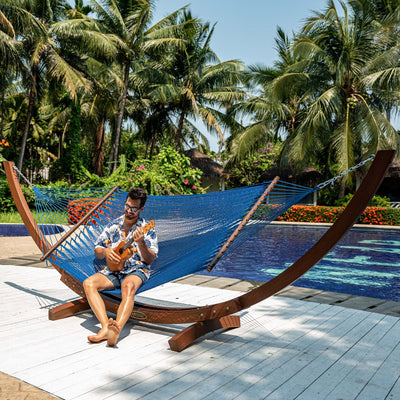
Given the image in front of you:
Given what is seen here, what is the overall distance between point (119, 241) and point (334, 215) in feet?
33.4

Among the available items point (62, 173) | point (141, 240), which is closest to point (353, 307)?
point (141, 240)

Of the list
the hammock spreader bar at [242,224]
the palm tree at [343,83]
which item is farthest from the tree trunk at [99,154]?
the hammock spreader bar at [242,224]

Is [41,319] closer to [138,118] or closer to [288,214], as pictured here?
[288,214]

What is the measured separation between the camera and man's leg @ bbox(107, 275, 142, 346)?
7.20ft

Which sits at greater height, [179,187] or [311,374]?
[179,187]

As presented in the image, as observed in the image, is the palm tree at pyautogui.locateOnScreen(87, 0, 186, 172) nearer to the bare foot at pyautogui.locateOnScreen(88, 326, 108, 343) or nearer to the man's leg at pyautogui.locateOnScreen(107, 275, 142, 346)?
the man's leg at pyautogui.locateOnScreen(107, 275, 142, 346)

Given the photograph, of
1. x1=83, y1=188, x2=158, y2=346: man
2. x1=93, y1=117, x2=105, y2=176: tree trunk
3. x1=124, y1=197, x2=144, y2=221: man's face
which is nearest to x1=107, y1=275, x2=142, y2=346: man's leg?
x1=83, y1=188, x2=158, y2=346: man

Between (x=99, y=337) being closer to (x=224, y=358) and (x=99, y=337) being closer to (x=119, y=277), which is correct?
(x=119, y=277)

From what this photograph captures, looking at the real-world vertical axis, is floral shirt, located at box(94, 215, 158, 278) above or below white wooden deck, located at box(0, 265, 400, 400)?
above

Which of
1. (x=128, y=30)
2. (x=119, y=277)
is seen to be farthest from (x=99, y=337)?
(x=128, y=30)

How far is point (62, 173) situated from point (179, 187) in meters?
9.26

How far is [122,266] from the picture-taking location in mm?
2496

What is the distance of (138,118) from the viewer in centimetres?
1936

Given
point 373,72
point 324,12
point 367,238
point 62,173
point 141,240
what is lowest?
point 367,238
